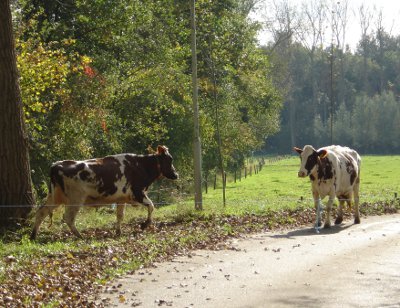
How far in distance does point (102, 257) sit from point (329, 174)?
9256 millimetres

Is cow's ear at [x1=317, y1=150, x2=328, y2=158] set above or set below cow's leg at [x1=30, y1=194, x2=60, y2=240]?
above

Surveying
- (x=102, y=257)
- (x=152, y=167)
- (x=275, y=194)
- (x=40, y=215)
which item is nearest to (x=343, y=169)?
(x=152, y=167)

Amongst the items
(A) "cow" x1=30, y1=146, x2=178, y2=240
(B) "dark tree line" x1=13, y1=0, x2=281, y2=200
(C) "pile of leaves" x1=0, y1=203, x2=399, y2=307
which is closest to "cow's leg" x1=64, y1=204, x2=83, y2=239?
(A) "cow" x1=30, y1=146, x2=178, y2=240

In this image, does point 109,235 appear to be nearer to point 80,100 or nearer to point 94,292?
point 94,292

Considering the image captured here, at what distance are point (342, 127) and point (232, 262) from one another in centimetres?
10499

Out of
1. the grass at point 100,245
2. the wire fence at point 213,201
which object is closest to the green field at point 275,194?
the wire fence at point 213,201

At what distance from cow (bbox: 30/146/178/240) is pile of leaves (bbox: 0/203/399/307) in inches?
25.0

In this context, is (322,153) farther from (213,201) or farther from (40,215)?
(213,201)

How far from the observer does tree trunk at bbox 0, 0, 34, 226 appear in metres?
17.1

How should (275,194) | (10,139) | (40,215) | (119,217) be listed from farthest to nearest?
(275,194) → (119,217) → (10,139) → (40,215)

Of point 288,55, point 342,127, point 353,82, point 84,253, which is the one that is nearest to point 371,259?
point 84,253

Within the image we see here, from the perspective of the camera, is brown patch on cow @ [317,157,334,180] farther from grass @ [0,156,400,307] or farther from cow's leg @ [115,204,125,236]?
cow's leg @ [115,204,125,236]

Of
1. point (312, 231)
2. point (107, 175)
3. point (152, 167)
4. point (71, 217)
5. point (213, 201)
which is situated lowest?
point (213, 201)

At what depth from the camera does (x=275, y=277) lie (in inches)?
496
